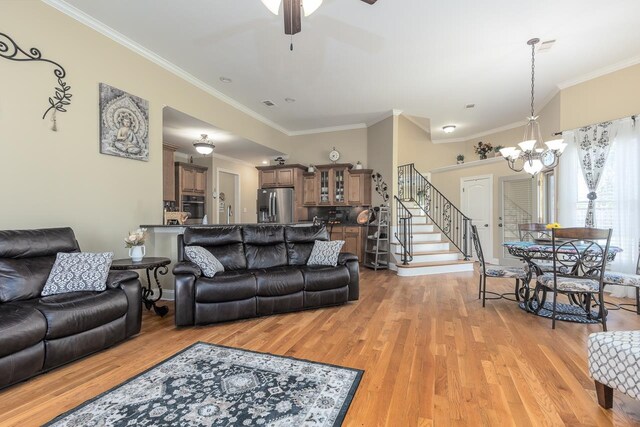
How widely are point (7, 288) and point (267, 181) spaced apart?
17.5 feet

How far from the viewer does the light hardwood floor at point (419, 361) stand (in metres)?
1.73

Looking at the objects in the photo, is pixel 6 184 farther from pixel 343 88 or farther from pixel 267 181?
pixel 267 181

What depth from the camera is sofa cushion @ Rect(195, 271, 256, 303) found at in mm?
3092

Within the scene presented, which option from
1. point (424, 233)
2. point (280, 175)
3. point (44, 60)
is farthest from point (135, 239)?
point (424, 233)

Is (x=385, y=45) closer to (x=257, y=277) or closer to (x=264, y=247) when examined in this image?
(x=264, y=247)

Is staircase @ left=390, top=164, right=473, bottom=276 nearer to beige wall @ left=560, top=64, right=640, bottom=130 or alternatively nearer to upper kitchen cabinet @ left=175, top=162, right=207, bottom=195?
beige wall @ left=560, top=64, right=640, bottom=130

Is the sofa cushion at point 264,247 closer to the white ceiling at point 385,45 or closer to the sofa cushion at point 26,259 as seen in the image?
the sofa cushion at point 26,259

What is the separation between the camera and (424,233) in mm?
6652

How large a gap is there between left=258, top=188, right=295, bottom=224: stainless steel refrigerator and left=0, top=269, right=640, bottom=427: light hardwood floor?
3591 millimetres

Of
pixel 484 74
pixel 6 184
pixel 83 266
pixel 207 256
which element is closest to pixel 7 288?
pixel 83 266

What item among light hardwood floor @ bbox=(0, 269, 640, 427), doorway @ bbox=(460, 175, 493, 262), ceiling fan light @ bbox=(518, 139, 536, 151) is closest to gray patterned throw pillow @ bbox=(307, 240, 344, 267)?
light hardwood floor @ bbox=(0, 269, 640, 427)

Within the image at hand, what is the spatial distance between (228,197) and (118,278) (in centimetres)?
587

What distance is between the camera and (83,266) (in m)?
2.62

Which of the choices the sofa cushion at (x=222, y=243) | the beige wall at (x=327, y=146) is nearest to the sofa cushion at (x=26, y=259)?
the sofa cushion at (x=222, y=243)
